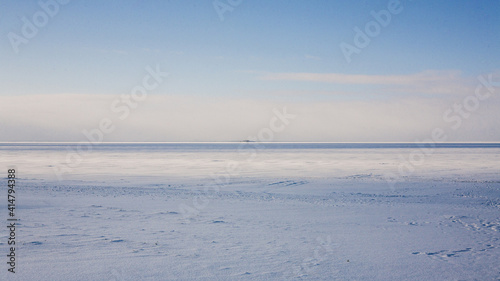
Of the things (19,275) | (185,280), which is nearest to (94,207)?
(19,275)

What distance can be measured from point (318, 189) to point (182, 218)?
8559 millimetres

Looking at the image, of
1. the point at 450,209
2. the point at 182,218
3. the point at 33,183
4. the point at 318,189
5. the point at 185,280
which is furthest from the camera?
the point at 33,183

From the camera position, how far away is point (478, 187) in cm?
1838

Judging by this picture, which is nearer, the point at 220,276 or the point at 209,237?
the point at 220,276

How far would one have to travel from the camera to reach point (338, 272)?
6973 mm

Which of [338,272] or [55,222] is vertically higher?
[55,222]

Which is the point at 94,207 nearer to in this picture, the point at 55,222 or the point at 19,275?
the point at 55,222

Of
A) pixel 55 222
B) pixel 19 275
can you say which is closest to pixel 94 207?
pixel 55 222

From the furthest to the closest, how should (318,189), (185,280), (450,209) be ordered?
(318,189)
(450,209)
(185,280)

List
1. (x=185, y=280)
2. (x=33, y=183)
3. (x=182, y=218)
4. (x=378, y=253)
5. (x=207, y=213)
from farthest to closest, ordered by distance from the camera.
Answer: (x=33, y=183), (x=207, y=213), (x=182, y=218), (x=378, y=253), (x=185, y=280)

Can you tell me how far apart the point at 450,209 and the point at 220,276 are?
9.48 meters

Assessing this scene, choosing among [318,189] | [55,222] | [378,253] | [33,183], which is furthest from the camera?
[33,183]

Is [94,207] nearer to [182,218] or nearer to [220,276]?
[182,218]

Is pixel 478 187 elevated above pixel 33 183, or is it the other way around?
pixel 33 183
